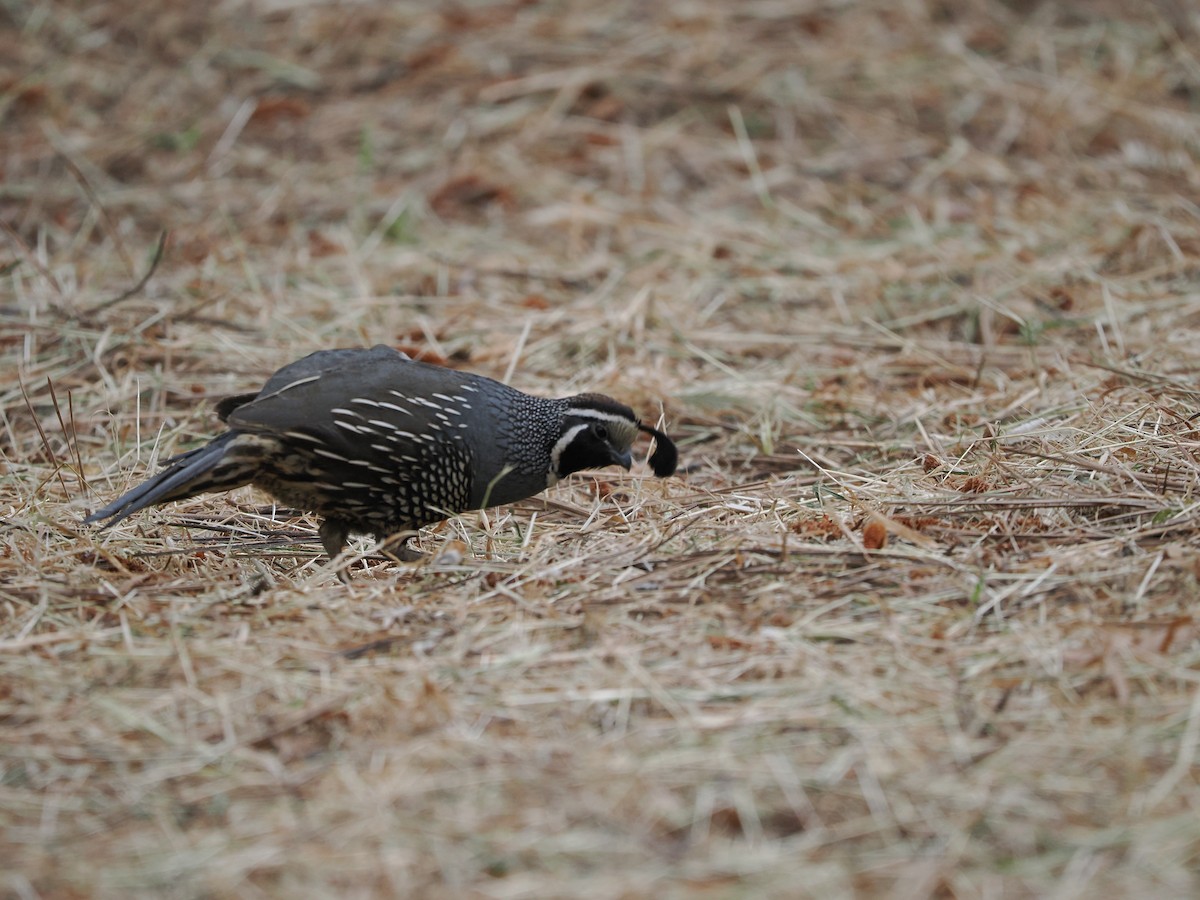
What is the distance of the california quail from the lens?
530 centimetres

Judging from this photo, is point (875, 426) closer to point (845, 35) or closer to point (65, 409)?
point (65, 409)

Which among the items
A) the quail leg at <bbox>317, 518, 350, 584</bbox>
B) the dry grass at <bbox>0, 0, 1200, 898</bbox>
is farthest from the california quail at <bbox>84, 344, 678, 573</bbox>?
the dry grass at <bbox>0, 0, 1200, 898</bbox>

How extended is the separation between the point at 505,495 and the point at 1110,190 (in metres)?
6.13

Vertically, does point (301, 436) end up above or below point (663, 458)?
Result: above

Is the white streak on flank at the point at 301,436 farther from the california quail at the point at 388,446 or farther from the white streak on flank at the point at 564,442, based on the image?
the white streak on flank at the point at 564,442

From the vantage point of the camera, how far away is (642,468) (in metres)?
6.79

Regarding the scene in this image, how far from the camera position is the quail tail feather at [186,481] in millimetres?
5129

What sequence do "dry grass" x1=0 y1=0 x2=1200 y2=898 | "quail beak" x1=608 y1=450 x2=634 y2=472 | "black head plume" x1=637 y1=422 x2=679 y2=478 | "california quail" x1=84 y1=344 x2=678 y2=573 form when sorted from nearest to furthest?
"dry grass" x1=0 y1=0 x2=1200 y2=898 → "california quail" x1=84 y1=344 x2=678 y2=573 → "black head plume" x1=637 y1=422 x2=679 y2=478 → "quail beak" x1=608 y1=450 x2=634 y2=472

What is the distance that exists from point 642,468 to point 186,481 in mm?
2319

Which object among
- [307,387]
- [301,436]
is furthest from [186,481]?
[307,387]

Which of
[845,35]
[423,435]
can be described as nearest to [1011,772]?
[423,435]

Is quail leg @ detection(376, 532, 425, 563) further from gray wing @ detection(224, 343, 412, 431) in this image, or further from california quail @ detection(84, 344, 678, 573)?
gray wing @ detection(224, 343, 412, 431)

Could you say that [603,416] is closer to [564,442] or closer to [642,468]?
[564,442]

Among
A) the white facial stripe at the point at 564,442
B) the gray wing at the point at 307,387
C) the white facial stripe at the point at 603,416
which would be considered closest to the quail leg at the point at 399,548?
the gray wing at the point at 307,387
